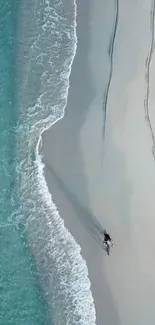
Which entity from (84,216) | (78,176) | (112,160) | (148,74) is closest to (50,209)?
(84,216)

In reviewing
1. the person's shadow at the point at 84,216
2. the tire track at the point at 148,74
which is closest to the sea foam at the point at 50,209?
the person's shadow at the point at 84,216

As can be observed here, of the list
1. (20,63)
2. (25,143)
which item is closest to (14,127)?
(25,143)

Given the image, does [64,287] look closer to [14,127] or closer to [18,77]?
[14,127]

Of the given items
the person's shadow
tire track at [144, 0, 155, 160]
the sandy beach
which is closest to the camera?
the sandy beach

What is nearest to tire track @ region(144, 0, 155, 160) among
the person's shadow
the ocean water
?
the ocean water

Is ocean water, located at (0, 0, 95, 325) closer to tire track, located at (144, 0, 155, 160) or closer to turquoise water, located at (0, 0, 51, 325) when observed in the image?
turquoise water, located at (0, 0, 51, 325)
